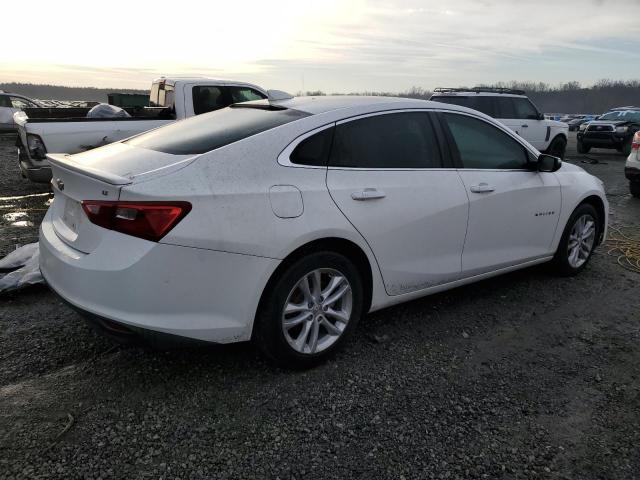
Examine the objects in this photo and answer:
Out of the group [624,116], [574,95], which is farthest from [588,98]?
[624,116]

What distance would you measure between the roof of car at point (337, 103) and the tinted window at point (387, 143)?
106mm

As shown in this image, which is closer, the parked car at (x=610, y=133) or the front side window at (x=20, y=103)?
the parked car at (x=610, y=133)

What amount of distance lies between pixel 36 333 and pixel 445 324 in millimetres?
2869

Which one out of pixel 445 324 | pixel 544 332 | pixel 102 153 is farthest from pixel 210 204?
pixel 544 332

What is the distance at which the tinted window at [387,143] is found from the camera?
3318mm

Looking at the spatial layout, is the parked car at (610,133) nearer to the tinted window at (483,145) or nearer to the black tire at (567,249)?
the black tire at (567,249)

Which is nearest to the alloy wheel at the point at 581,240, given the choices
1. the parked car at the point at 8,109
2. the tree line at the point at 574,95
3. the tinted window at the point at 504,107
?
the tinted window at the point at 504,107

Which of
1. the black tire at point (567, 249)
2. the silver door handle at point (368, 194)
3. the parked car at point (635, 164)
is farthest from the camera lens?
the parked car at point (635, 164)

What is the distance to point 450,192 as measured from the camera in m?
3.72

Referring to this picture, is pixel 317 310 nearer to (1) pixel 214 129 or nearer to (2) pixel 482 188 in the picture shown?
(1) pixel 214 129

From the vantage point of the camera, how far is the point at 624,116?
18.9m

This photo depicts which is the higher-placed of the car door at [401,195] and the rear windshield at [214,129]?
the rear windshield at [214,129]

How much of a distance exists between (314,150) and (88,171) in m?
1.26

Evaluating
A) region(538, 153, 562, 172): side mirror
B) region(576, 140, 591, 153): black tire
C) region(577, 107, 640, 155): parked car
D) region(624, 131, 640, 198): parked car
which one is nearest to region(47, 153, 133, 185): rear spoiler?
region(538, 153, 562, 172): side mirror
